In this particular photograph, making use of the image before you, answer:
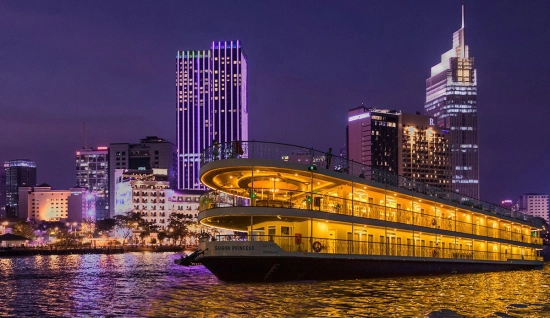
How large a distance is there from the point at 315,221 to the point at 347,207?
9.54 ft

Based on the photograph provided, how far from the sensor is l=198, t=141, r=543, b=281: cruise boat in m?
31.1

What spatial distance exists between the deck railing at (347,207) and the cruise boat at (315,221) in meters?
0.07

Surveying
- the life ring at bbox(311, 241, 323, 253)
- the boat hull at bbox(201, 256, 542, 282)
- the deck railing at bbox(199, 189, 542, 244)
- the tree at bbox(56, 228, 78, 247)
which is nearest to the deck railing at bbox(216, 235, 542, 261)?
the life ring at bbox(311, 241, 323, 253)

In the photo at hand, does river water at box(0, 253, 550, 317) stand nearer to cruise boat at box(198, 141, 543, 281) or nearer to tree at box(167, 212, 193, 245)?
cruise boat at box(198, 141, 543, 281)

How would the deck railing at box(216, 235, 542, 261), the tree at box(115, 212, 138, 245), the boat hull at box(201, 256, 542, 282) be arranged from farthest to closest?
1. the tree at box(115, 212, 138, 245)
2. the deck railing at box(216, 235, 542, 261)
3. the boat hull at box(201, 256, 542, 282)

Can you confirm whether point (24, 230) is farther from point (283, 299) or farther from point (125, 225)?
point (283, 299)

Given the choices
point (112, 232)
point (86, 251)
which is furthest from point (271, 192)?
point (112, 232)

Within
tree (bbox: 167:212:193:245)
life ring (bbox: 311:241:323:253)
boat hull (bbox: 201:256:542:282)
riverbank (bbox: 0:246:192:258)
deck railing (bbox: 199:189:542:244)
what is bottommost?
riverbank (bbox: 0:246:192:258)

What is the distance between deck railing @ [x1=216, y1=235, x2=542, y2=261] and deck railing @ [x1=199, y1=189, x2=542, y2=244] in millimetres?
1592

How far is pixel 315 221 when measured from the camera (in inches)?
1340

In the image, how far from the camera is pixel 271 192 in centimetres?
3369

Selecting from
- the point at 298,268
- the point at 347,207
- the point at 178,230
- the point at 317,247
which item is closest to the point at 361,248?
the point at 347,207

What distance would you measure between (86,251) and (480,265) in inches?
4014

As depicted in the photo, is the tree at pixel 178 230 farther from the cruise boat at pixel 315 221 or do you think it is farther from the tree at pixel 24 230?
the cruise boat at pixel 315 221
